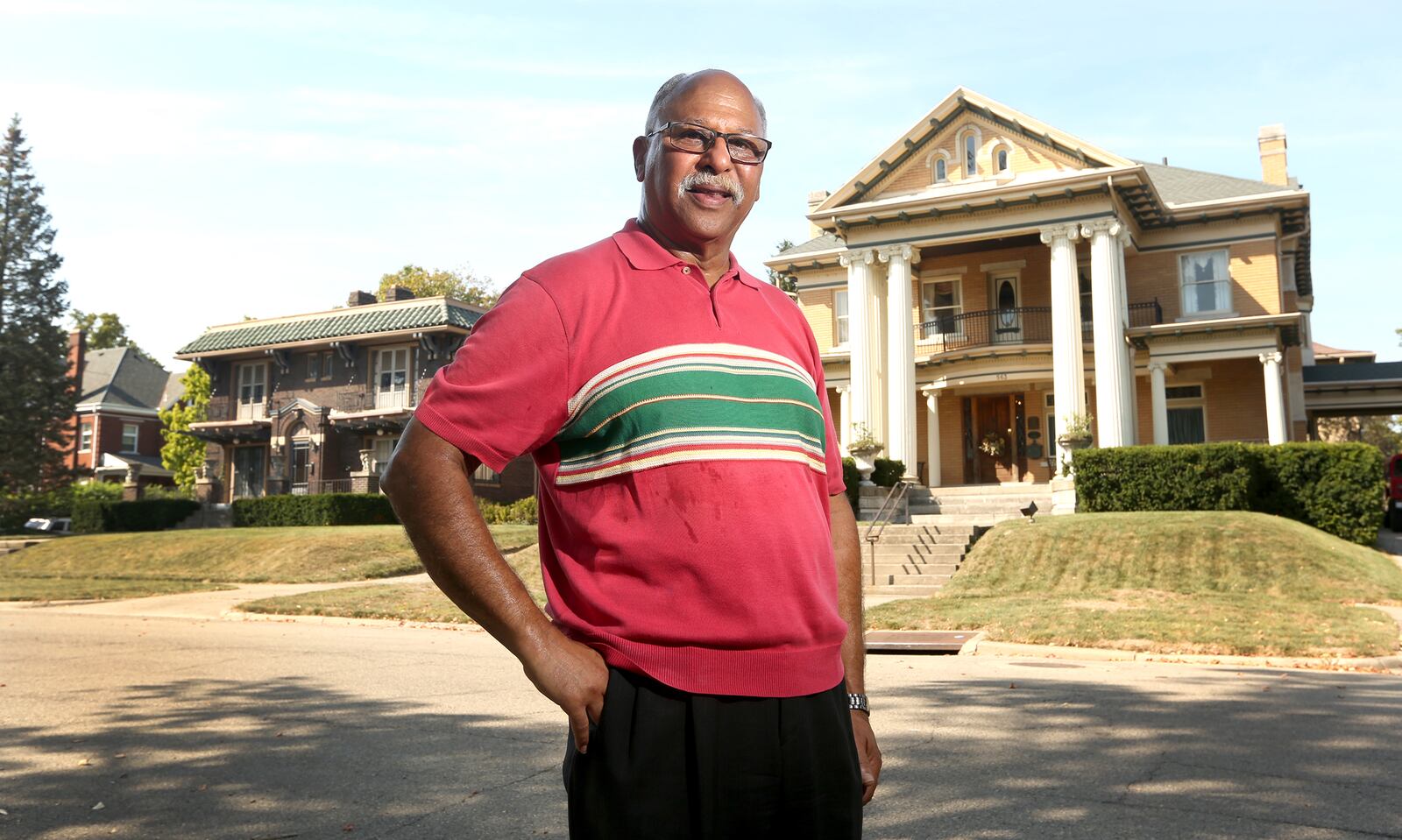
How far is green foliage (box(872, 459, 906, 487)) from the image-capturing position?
89.0ft

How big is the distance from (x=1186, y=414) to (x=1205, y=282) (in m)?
3.63

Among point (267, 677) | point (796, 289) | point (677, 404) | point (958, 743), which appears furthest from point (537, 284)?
point (796, 289)

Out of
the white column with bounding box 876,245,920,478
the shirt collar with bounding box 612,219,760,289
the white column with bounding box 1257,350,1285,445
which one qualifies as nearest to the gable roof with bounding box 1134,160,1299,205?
the white column with bounding box 1257,350,1285,445

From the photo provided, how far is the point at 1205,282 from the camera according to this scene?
99.6 ft

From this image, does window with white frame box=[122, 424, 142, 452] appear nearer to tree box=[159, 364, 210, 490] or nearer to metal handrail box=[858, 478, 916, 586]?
tree box=[159, 364, 210, 490]

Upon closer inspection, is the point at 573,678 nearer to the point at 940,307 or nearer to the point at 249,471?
the point at 940,307

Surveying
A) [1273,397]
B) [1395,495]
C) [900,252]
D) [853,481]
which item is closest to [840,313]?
[900,252]

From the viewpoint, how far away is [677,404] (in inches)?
82.4

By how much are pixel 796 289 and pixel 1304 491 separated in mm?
19322

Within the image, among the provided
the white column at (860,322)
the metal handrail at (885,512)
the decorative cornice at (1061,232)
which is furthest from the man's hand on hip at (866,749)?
the white column at (860,322)

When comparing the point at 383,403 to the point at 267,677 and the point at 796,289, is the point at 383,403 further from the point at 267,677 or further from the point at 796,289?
the point at 267,677

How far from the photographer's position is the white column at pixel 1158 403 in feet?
90.1

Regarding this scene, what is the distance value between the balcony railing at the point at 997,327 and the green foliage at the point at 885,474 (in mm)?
5710

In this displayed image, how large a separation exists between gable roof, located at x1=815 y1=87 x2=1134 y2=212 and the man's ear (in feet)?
89.5
